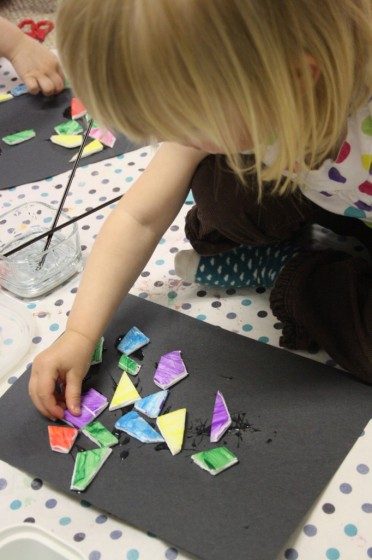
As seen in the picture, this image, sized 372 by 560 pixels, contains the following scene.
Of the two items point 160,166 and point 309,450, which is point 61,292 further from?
point 309,450

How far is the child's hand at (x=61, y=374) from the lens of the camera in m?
0.72

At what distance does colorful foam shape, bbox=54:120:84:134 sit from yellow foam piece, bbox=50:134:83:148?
1 centimetres

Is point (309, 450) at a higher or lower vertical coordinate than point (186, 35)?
lower

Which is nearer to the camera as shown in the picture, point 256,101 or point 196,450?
point 256,101

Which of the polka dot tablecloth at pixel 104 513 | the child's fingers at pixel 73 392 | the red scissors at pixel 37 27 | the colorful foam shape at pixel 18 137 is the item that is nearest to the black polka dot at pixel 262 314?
the polka dot tablecloth at pixel 104 513

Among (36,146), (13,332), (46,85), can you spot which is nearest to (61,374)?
(13,332)

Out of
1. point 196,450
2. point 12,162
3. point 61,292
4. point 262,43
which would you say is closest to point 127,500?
point 196,450

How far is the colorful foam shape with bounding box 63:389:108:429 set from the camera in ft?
2.35

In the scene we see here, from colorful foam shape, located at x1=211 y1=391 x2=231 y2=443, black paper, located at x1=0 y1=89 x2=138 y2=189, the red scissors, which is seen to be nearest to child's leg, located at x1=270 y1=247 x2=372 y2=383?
colorful foam shape, located at x1=211 y1=391 x2=231 y2=443

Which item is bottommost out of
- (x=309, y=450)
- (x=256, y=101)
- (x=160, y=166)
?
(x=309, y=450)

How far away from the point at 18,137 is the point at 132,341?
1.63 feet

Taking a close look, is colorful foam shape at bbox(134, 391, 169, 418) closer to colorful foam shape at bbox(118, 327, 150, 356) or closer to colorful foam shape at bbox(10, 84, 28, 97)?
colorful foam shape at bbox(118, 327, 150, 356)

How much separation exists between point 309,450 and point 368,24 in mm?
384

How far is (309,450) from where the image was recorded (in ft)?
2.16
